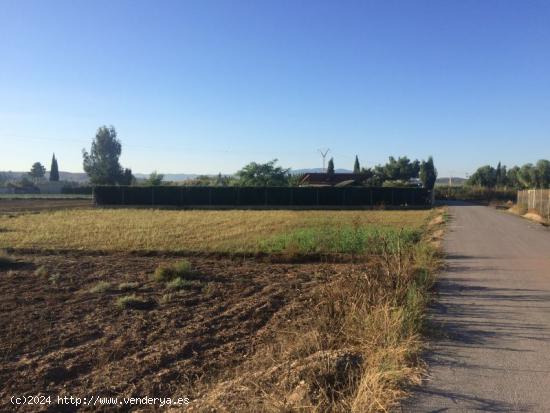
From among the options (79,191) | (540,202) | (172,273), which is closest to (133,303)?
(172,273)

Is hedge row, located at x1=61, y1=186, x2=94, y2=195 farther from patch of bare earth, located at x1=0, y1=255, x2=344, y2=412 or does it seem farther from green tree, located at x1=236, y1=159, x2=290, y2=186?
patch of bare earth, located at x1=0, y1=255, x2=344, y2=412

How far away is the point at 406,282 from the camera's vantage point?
9.01 metres

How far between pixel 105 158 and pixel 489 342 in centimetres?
13805

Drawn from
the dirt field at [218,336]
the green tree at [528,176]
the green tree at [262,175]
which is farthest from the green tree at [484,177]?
the dirt field at [218,336]

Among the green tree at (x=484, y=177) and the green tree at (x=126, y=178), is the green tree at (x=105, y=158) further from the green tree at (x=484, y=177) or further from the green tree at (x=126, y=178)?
the green tree at (x=484, y=177)

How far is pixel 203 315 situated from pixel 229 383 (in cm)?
475

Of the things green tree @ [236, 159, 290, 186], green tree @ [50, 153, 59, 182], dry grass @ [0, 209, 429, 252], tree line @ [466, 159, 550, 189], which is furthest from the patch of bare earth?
green tree @ [50, 153, 59, 182]

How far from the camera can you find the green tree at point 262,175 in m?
83.4

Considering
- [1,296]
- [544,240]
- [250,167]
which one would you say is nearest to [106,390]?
[1,296]

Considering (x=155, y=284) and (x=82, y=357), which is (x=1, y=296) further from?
Result: (x=82, y=357)

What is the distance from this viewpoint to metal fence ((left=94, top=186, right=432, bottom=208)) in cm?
6400

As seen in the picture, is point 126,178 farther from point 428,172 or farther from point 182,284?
point 182,284

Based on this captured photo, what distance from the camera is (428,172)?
13812cm

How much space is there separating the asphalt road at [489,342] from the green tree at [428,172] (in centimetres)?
12401
